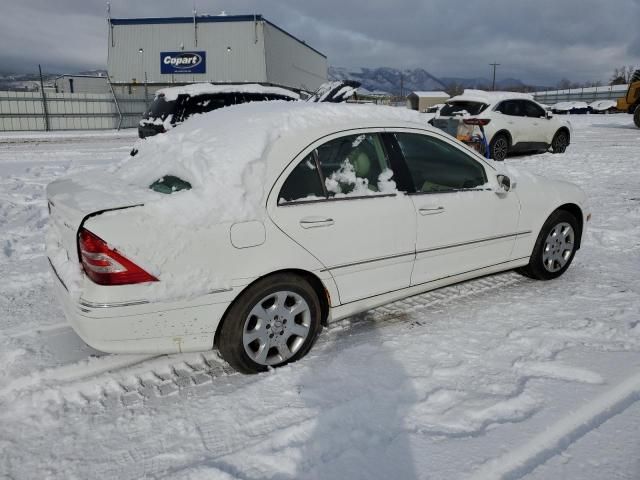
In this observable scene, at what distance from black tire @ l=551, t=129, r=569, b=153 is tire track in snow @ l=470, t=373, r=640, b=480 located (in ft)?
39.2

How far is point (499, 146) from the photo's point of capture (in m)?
12.1

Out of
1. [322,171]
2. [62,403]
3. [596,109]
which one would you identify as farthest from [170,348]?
[596,109]

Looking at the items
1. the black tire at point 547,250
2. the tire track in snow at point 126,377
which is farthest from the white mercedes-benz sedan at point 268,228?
the black tire at point 547,250

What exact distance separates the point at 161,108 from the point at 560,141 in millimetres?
10445

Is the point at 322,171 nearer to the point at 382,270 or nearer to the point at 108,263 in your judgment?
the point at 382,270

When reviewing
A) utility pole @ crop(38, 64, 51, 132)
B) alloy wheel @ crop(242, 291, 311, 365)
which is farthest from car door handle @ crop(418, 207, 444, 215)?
utility pole @ crop(38, 64, 51, 132)

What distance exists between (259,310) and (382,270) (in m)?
0.93

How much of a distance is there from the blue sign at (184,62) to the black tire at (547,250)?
113 feet

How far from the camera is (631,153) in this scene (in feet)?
42.0

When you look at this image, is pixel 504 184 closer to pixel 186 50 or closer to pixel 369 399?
pixel 369 399

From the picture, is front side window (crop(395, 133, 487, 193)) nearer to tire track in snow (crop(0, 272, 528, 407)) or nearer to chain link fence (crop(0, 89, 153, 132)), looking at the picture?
tire track in snow (crop(0, 272, 528, 407))

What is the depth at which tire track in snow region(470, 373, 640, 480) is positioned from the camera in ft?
7.20

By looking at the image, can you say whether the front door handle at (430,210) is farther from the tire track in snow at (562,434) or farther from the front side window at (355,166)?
the tire track in snow at (562,434)

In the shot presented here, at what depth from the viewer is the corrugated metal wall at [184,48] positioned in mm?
34938
